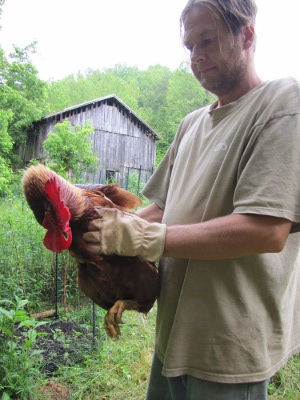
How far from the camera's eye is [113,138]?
2133 cm

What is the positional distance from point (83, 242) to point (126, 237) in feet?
0.96

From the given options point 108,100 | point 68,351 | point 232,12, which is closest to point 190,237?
point 232,12

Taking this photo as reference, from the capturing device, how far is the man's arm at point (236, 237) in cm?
111

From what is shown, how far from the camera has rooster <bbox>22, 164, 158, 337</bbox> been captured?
1.46 metres

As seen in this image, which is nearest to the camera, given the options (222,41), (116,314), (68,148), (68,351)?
(222,41)

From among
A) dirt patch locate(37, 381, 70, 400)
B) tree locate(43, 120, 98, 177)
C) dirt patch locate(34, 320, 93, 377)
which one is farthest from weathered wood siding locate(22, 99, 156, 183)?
dirt patch locate(37, 381, 70, 400)

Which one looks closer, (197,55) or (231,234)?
(231,234)

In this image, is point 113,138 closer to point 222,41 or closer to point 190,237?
point 222,41

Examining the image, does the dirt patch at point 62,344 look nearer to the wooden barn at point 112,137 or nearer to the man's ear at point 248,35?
the man's ear at point 248,35

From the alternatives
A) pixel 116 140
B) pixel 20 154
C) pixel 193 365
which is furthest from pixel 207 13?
pixel 20 154

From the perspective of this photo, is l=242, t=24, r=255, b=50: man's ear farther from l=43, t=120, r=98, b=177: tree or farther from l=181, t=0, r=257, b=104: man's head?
l=43, t=120, r=98, b=177: tree

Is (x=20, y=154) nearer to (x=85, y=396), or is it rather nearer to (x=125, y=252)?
(x=85, y=396)

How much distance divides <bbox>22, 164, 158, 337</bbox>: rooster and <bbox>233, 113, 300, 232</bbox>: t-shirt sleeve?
75 cm

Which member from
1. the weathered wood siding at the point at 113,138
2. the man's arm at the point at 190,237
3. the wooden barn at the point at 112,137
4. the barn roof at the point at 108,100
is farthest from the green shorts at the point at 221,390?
the barn roof at the point at 108,100
